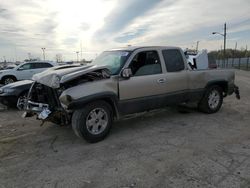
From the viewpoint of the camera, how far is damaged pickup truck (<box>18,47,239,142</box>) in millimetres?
4371

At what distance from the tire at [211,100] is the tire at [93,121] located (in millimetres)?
3053

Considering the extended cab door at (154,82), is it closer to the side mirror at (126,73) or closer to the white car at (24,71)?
the side mirror at (126,73)

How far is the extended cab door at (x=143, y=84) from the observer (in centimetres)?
494

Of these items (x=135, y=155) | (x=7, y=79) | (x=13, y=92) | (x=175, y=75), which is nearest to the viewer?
(x=135, y=155)

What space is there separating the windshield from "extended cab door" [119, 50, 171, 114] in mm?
163

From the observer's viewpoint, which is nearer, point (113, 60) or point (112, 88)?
point (112, 88)

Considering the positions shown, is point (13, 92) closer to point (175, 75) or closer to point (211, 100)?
point (175, 75)

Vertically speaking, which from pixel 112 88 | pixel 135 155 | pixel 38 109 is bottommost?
pixel 135 155

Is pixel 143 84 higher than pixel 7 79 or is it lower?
higher

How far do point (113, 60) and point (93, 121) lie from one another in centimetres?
159

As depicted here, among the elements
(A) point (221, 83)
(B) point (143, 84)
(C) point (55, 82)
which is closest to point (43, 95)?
(C) point (55, 82)

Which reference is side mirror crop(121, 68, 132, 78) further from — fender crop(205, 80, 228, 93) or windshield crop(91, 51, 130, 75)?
fender crop(205, 80, 228, 93)

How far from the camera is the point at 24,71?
Answer: 14.5 metres

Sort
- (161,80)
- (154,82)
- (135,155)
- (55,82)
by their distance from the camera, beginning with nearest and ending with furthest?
(135,155) → (55,82) → (154,82) → (161,80)
